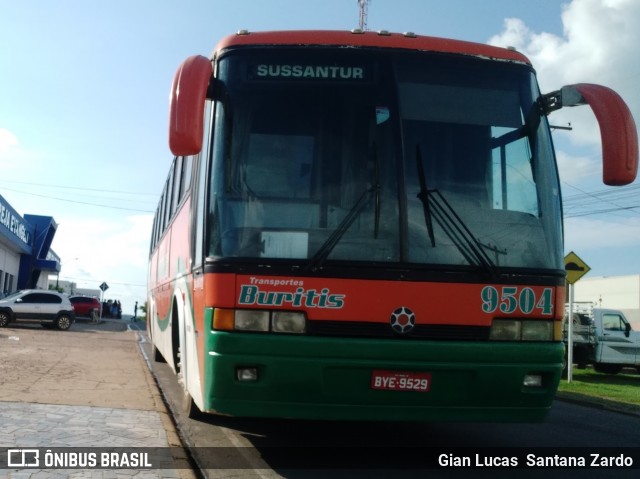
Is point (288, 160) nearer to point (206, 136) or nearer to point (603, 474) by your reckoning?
point (206, 136)

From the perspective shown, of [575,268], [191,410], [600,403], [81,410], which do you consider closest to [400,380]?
[191,410]

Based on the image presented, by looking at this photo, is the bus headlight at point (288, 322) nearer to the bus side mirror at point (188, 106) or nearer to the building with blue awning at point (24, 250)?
the bus side mirror at point (188, 106)

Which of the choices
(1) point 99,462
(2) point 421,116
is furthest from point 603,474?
(1) point 99,462

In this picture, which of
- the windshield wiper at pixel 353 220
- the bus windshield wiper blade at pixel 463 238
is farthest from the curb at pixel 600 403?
the windshield wiper at pixel 353 220

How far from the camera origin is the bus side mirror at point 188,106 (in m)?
5.55

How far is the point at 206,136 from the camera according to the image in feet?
21.4

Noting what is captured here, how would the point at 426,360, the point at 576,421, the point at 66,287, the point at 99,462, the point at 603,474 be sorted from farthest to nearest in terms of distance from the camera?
1. the point at 66,287
2. the point at 576,421
3. the point at 603,474
4. the point at 99,462
5. the point at 426,360

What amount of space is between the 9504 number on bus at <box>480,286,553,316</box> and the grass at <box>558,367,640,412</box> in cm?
733

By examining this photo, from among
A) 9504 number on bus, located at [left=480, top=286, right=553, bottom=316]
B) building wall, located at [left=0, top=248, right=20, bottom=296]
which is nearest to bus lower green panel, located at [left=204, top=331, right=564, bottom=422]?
9504 number on bus, located at [left=480, top=286, right=553, bottom=316]

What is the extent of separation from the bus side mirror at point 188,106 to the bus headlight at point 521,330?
8.52ft

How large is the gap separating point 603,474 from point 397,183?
321cm

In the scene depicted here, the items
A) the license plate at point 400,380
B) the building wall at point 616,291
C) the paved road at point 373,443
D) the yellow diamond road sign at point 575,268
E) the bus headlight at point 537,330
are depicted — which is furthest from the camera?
the building wall at point 616,291

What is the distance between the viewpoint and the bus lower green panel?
5.77 m

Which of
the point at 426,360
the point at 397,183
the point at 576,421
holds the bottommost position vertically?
the point at 576,421
